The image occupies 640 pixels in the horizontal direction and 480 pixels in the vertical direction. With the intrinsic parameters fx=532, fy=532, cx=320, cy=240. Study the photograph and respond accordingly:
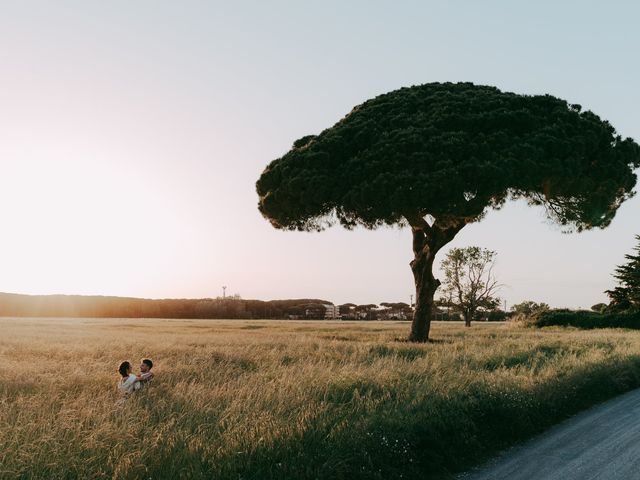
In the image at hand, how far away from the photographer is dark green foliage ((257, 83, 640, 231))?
20.9m

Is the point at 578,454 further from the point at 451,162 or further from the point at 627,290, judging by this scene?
the point at 627,290

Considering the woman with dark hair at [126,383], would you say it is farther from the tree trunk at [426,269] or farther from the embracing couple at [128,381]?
the tree trunk at [426,269]

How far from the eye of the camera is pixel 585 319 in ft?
147

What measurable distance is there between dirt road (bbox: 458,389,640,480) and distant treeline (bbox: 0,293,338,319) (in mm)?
72351

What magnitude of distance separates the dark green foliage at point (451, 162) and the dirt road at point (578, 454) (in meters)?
12.2

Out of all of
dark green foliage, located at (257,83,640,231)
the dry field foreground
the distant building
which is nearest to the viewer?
the dry field foreground

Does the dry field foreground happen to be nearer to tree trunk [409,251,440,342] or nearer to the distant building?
tree trunk [409,251,440,342]

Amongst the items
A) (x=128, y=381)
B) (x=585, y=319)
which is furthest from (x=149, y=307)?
(x=128, y=381)

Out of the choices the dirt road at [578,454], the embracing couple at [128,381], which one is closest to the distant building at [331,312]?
the embracing couple at [128,381]

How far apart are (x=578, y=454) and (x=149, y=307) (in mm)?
81897

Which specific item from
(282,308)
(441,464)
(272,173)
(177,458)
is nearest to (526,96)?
(272,173)

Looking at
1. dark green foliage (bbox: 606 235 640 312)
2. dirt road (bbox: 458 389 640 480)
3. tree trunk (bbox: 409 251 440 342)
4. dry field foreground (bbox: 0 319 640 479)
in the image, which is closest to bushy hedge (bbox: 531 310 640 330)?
dark green foliage (bbox: 606 235 640 312)

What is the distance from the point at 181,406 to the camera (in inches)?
357

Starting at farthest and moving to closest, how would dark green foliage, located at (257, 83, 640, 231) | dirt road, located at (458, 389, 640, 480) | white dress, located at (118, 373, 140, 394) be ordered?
1. dark green foliage, located at (257, 83, 640, 231)
2. white dress, located at (118, 373, 140, 394)
3. dirt road, located at (458, 389, 640, 480)
